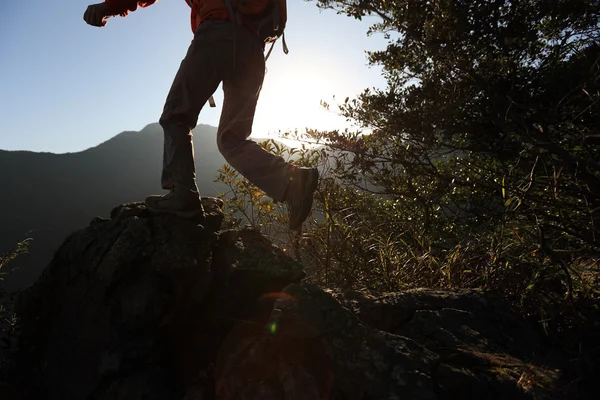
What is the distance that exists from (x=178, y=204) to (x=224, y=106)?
780mm

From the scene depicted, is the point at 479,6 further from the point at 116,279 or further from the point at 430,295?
the point at 116,279

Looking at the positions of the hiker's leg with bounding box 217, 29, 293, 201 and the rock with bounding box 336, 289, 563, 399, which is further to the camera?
the hiker's leg with bounding box 217, 29, 293, 201

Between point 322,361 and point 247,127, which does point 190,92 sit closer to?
point 247,127

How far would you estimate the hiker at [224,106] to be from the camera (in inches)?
87.7

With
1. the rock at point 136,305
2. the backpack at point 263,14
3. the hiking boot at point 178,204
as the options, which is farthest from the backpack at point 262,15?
the rock at point 136,305

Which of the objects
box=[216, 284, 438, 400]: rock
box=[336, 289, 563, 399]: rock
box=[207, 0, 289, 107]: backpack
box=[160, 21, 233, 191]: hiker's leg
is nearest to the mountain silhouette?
box=[207, 0, 289, 107]: backpack

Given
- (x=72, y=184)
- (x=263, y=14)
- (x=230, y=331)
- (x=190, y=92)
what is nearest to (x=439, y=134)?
(x=263, y=14)

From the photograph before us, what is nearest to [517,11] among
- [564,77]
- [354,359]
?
[564,77]

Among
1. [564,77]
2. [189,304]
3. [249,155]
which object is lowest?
[189,304]

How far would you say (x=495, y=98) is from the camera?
12.2ft

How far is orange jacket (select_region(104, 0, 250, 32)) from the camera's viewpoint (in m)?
2.34

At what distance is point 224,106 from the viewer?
2.48 metres

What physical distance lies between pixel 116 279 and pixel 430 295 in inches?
67.4

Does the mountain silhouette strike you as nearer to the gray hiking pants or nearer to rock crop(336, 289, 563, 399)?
the gray hiking pants
